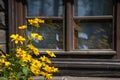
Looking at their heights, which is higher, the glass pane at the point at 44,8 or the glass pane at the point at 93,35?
the glass pane at the point at 44,8

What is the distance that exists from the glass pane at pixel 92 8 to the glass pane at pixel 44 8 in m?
0.26

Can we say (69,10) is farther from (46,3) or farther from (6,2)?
(6,2)

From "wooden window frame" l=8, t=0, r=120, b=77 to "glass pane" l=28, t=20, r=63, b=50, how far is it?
0.36 ft

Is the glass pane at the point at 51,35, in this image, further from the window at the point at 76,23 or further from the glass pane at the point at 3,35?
the glass pane at the point at 3,35

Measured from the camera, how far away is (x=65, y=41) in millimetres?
4547

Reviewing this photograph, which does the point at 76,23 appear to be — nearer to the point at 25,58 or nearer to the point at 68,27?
the point at 68,27

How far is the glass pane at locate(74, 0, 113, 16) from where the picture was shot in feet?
14.7

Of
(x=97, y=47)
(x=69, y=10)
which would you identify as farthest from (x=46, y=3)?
(x=97, y=47)

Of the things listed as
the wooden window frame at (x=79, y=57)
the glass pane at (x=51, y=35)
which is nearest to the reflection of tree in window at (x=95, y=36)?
the wooden window frame at (x=79, y=57)

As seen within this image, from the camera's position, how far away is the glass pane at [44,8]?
4.58 meters

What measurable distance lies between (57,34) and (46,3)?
47 cm

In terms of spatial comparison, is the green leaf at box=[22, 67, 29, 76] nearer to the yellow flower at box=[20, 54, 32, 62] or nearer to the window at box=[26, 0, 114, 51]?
the yellow flower at box=[20, 54, 32, 62]

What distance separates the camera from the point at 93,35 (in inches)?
180

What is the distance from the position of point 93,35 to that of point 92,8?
1.25 feet
